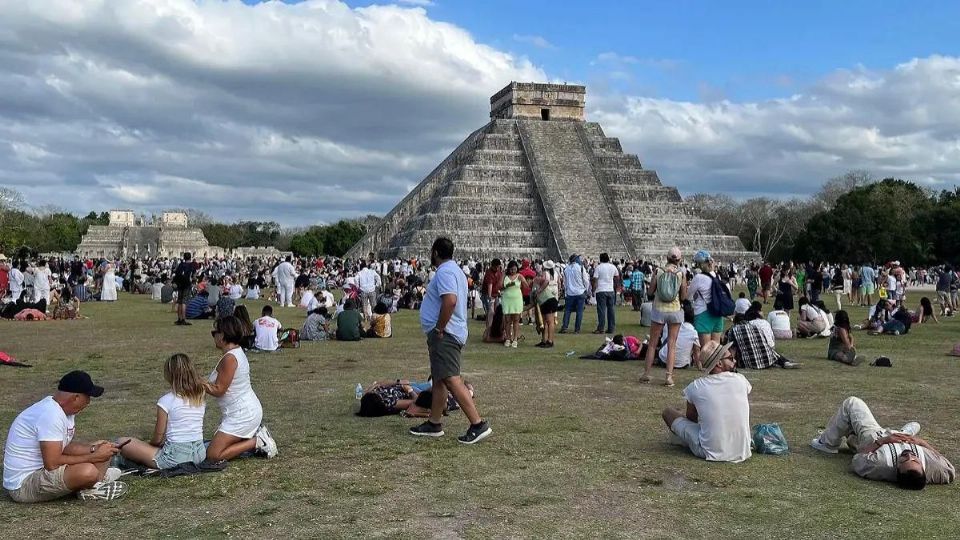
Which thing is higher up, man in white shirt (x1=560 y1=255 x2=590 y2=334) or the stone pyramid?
the stone pyramid

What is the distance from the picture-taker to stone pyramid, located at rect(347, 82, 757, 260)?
42281mm

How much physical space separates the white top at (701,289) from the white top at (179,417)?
21.7ft

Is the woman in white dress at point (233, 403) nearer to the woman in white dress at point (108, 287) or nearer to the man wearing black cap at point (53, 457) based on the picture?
the man wearing black cap at point (53, 457)

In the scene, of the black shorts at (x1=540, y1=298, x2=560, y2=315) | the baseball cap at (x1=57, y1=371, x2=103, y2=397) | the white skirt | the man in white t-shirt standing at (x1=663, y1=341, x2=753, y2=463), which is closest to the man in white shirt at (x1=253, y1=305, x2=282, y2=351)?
the black shorts at (x1=540, y1=298, x2=560, y2=315)

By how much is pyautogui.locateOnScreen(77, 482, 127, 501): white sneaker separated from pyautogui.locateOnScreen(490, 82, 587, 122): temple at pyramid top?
1887 inches

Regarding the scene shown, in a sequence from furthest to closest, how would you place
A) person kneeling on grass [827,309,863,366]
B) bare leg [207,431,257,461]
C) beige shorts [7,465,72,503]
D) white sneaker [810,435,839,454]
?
person kneeling on grass [827,309,863,366]
white sneaker [810,435,839,454]
bare leg [207,431,257,461]
beige shorts [7,465,72,503]


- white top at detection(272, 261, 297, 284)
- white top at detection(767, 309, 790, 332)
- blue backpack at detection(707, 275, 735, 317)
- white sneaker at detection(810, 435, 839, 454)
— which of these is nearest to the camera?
white sneaker at detection(810, 435, 839, 454)

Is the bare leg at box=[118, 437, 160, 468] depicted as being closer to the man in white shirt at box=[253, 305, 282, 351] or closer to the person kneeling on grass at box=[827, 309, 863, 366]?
the man in white shirt at box=[253, 305, 282, 351]

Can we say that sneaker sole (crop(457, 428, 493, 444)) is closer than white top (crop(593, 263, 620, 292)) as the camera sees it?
Yes

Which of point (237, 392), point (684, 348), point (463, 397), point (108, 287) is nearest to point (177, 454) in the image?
point (237, 392)

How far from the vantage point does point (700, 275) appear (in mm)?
10555

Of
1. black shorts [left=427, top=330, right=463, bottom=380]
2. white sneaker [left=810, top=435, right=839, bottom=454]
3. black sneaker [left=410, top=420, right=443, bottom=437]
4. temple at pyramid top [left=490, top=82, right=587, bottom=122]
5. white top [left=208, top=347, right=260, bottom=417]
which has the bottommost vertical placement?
black sneaker [left=410, top=420, right=443, bottom=437]

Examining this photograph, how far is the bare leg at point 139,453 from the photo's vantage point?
5707 mm

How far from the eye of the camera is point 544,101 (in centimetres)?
5244
